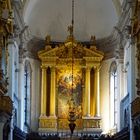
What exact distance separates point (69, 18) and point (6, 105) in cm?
1281

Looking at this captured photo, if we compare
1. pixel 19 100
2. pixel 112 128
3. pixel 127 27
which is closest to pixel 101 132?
pixel 112 128

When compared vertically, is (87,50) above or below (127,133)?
above

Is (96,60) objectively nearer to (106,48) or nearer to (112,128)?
(106,48)

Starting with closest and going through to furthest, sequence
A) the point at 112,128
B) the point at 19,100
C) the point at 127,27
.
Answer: the point at 127,27 < the point at 19,100 < the point at 112,128

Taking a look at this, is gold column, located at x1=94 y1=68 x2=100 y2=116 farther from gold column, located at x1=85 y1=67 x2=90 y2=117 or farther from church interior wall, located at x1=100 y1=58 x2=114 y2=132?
church interior wall, located at x1=100 y1=58 x2=114 y2=132

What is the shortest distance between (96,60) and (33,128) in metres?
5.49

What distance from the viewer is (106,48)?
114ft

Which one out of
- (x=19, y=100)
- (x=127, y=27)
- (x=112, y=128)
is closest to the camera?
(x=127, y=27)

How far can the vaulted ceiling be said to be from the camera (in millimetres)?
33375

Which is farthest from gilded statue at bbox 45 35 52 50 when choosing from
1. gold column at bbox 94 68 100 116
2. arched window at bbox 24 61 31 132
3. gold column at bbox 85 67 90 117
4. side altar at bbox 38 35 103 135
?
gold column at bbox 94 68 100 116

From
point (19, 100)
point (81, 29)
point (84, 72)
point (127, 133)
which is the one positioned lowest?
point (127, 133)

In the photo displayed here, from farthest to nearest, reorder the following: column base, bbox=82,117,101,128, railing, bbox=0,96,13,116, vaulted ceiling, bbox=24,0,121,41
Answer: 1. column base, bbox=82,117,101,128
2. vaulted ceiling, bbox=24,0,121,41
3. railing, bbox=0,96,13,116

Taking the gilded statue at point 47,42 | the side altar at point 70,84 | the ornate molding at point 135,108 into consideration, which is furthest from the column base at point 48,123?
the ornate molding at point 135,108

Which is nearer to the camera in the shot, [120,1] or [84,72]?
[120,1]
